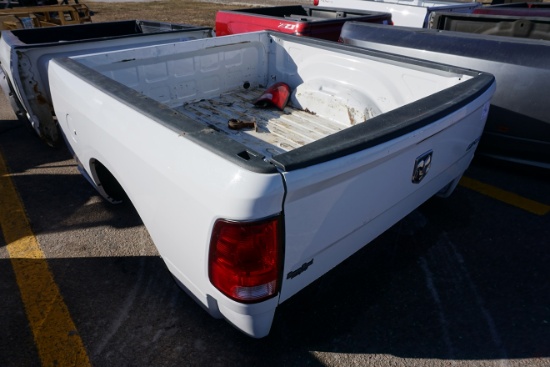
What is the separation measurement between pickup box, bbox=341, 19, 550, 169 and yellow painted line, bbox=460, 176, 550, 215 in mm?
364

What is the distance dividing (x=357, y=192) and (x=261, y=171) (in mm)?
570

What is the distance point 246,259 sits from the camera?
4.99 feet

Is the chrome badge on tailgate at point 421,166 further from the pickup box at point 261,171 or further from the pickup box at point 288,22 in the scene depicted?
the pickup box at point 288,22

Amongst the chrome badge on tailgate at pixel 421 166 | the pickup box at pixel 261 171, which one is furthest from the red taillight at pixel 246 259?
the chrome badge on tailgate at pixel 421 166

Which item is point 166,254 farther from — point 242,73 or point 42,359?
point 242,73

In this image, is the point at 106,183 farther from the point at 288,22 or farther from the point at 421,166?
the point at 288,22

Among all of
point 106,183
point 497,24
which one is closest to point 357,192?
point 106,183

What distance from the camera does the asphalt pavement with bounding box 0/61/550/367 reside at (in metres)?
2.18

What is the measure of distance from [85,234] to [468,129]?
9.53 ft

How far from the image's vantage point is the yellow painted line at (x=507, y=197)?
11.5 ft

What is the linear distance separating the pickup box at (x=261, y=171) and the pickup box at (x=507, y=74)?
83cm

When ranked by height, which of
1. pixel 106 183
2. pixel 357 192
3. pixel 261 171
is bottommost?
pixel 106 183

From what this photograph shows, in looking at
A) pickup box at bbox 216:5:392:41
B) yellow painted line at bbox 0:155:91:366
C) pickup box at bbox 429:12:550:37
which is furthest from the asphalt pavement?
pickup box at bbox 216:5:392:41

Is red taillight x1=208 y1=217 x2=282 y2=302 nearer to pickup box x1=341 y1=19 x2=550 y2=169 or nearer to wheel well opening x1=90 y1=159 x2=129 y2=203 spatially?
wheel well opening x1=90 y1=159 x2=129 y2=203
